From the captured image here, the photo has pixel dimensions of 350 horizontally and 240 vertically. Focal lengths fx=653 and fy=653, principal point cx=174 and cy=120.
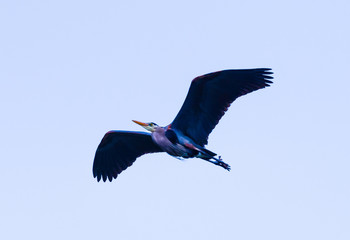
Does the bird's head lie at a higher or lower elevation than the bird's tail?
higher

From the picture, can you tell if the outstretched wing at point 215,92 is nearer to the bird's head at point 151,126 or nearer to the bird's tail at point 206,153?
the bird's tail at point 206,153

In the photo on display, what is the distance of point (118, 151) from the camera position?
19562mm

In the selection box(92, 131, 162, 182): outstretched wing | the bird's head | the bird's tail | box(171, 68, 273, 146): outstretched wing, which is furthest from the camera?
box(92, 131, 162, 182): outstretched wing

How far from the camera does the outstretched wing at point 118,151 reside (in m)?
19.0

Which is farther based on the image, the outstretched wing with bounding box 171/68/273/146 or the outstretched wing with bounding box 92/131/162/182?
the outstretched wing with bounding box 92/131/162/182

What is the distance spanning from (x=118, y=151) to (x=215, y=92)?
4.48m

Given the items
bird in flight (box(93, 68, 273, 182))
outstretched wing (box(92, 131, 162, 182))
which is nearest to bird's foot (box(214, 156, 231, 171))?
bird in flight (box(93, 68, 273, 182))

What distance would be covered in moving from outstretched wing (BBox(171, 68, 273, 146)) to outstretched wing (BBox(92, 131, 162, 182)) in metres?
2.33

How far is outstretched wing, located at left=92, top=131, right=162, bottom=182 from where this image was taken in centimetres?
1900

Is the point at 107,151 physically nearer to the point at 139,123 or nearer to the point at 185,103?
the point at 139,123

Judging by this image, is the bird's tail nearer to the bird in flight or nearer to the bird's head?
the bird in flight

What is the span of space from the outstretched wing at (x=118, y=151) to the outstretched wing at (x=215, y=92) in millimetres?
2328

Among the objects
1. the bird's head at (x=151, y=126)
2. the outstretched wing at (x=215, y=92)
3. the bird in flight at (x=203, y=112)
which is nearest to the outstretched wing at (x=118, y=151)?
the bird in flight at (x=203, y=112)

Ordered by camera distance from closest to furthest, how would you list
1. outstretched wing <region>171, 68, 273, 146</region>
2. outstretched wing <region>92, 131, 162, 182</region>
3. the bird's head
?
outstretched wing <region>171, 68, 273, 146</region> → the bird's head → outstretched wing <region>92, 131, 162, 182</region>
